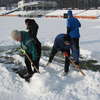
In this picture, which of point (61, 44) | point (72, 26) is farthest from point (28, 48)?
point (72, 26)

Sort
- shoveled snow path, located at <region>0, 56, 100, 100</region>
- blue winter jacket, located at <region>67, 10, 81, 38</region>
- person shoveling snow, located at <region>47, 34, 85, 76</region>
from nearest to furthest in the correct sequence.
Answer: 1. shoveled snow path, located at <region>0, 56, 100, 100</region>
2. person shoveling snow, located at <region>47, 34, 85, 76</region>
3. blue winter jacket, located at <region>67, 10, 81, 38</region>

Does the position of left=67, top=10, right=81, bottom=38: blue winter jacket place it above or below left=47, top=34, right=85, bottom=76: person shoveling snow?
above

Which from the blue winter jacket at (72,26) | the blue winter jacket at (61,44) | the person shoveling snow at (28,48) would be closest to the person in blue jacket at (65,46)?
the blue winter jacket at (61,44)

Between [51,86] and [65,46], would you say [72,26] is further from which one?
[51,86]

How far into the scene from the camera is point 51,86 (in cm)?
614

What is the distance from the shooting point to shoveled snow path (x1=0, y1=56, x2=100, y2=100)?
5.67m

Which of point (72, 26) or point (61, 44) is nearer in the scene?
point (61, 44)

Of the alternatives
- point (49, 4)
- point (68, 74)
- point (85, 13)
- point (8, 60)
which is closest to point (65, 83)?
point (68, 74)

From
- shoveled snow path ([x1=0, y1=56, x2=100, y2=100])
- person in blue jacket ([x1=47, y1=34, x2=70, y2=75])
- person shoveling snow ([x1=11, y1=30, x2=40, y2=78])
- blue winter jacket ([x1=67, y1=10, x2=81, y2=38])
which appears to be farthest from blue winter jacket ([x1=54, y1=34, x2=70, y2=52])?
person shoveling snow ([x1=11, y1=30, x2=40, y2=78])

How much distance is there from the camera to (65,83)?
643 centimetres

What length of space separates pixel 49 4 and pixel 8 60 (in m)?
55.8

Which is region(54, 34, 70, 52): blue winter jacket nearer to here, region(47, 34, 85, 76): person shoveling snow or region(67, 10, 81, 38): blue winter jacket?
region(47, 34, 85, 76): person shoveling snow

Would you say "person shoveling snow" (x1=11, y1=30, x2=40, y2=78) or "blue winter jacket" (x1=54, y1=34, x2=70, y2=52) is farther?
"blue winter jacket" (x1=54, y1=34, x2=70, y2=52)

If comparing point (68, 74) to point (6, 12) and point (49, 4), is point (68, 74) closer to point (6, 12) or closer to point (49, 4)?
point (6, 12)
